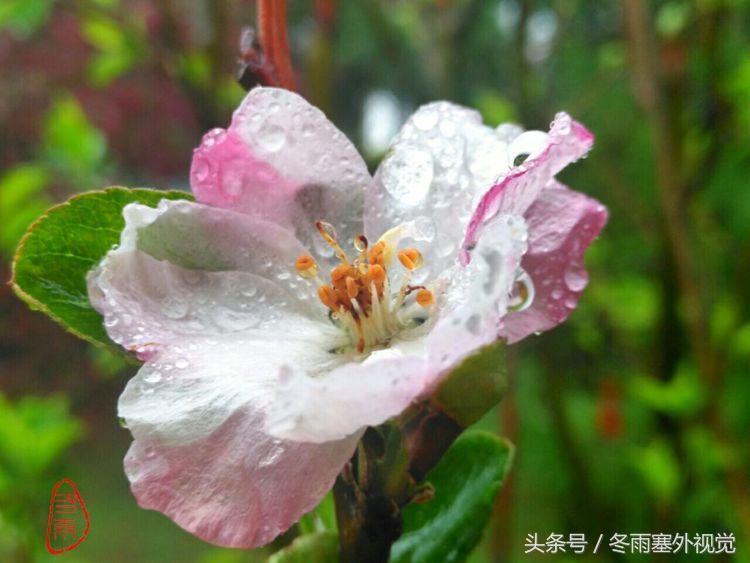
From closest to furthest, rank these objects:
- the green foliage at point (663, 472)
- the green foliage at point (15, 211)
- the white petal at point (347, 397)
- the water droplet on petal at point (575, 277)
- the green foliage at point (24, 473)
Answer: the white petal at point (347, 397) → the water droplet on petal at point (575, 277) → the green foliage at point (24, 473) → the green foliage at point (15, 211) → the green foliage at point (663, 472)

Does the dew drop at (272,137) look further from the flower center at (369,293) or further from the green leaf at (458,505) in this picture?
the green leaf at (458,505)

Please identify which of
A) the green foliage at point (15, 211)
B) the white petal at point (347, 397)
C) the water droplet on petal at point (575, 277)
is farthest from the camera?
the green foliage at point (15, 211)

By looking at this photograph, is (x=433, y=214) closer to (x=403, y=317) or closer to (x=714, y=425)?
(x=403, y=317)

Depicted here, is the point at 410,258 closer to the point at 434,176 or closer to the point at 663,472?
the point at 434,176

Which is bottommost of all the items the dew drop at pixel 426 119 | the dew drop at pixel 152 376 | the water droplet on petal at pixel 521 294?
the dew drop at pixel 152 376

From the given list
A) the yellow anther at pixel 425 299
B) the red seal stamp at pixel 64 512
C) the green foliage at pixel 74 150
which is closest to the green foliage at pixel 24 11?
the green foliage at pixel 74 150

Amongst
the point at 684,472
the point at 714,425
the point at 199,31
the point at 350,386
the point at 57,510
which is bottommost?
the point at 684,472

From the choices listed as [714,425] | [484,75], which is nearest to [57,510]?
[714,425]

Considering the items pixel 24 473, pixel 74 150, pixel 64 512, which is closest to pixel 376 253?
pixel 64 512
